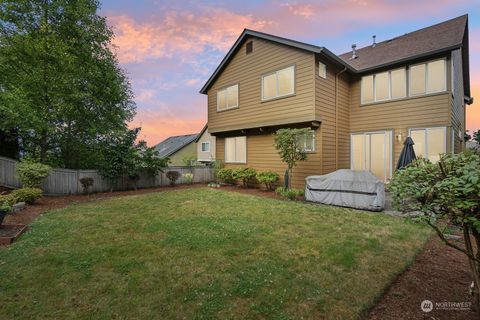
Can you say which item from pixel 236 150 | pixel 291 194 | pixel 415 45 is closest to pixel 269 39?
pixel 236 150

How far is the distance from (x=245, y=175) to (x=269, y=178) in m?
1.70

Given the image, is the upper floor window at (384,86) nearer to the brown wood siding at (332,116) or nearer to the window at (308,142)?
the brown wood siding at (332,116)

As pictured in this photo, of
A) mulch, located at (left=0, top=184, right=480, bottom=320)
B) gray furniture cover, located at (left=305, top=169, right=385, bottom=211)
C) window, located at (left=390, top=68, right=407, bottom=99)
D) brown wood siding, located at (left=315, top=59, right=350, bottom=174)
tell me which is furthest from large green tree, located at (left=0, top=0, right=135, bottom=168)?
window, located at (left=390, top=68, right=407, bottom=99)

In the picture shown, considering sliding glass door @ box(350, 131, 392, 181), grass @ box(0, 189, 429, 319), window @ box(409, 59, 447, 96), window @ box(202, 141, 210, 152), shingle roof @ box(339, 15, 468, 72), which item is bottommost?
grass @ box(0, 189, 429, 319)

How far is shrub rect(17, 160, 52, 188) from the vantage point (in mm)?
8781

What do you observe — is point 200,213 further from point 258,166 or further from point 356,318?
point 258,166

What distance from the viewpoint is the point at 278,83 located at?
11148mm

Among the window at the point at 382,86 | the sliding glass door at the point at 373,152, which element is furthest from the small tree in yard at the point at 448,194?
the window at the point at 382,86

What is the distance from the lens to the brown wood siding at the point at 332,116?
999 cm

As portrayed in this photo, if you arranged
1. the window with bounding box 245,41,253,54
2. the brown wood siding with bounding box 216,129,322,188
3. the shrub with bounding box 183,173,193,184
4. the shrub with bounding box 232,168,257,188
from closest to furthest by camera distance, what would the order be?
1. the brown wood siding with bounding box 216,129,322,188
2. the shrub with bounding box 232,168,257,188
3. the window with bounding box 245,41,253,54
4. the shrub with bounding box 183,173,193,184

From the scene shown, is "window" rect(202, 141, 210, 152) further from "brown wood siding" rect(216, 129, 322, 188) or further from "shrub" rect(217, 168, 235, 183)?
"shrub" rect(217, 168, 235, 183)

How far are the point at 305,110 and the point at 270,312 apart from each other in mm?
8641

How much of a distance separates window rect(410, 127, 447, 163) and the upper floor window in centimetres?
179

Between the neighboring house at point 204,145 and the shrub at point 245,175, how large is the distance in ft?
48.0
